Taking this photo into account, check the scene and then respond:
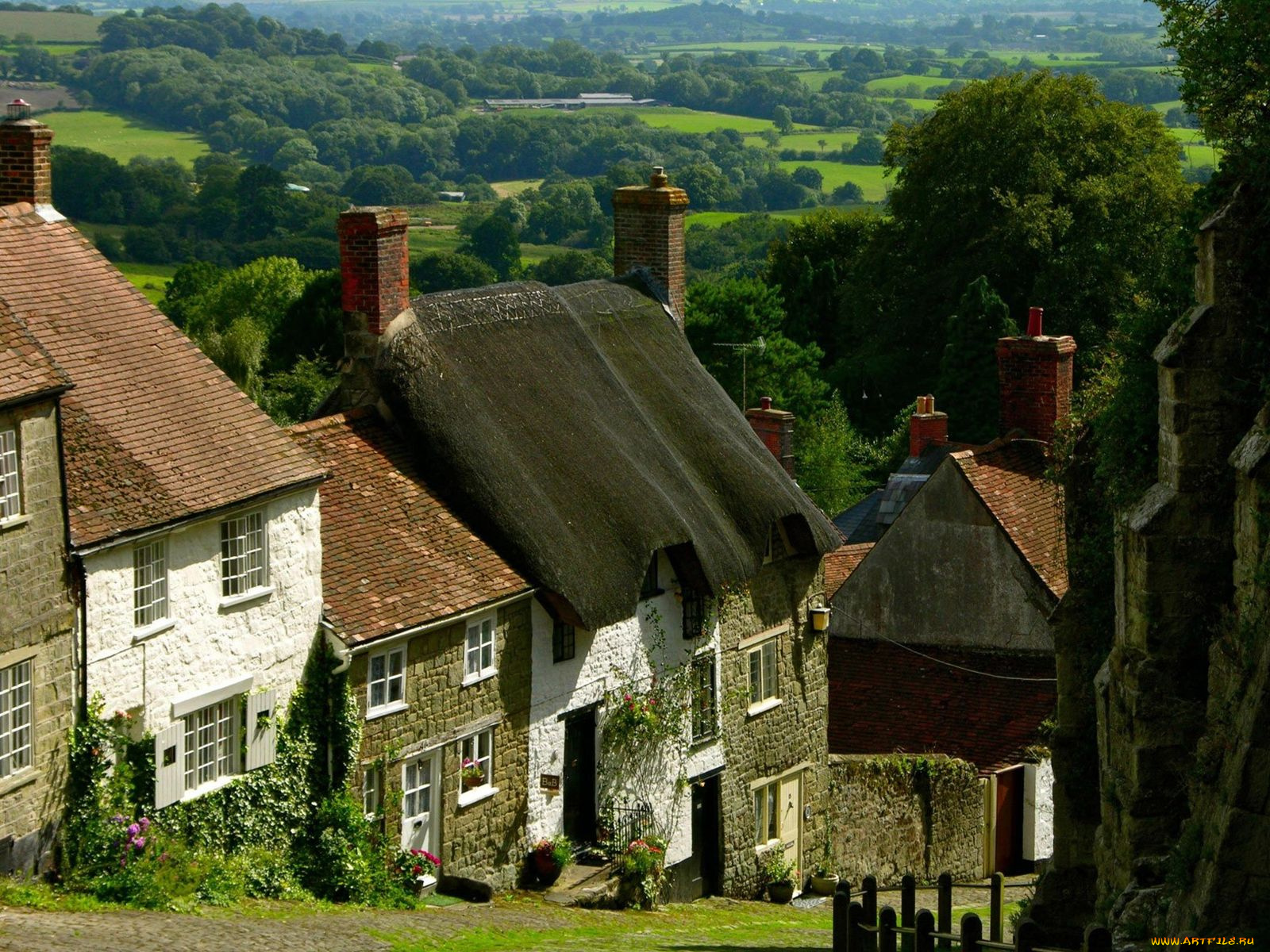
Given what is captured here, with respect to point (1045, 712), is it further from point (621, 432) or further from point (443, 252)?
point (443, 252)

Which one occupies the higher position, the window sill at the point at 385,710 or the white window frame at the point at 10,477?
the white window frame at the point at 10,477

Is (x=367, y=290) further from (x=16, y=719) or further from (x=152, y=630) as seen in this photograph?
(x=16, y=719)

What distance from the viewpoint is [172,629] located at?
21875 millimetres

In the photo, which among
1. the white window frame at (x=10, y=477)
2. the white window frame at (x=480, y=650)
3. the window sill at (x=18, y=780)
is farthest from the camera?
the white window frame at (x=480, y=650)

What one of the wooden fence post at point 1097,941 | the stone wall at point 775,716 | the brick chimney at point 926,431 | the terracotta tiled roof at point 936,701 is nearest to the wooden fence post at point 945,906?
the wooden fence post at point 1097,941

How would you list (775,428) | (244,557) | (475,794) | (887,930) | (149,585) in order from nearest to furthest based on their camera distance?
(887,930)
(149,585)
(244,557)
(475,794)
(775,428)

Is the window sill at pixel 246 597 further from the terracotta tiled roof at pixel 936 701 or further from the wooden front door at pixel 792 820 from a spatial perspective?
the terracotta tiled roof at pixel 936 701

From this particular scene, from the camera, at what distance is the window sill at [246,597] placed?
22594mm

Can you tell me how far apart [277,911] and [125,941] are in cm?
331

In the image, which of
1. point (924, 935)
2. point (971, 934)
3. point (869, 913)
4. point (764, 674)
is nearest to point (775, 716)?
point (764, 674)

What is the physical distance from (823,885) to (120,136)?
15592cm

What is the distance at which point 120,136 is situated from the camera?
578 feet

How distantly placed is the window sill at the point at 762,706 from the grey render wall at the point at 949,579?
3135 millimetres

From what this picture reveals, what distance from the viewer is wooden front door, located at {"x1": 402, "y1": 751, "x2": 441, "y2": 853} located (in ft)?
81.4
